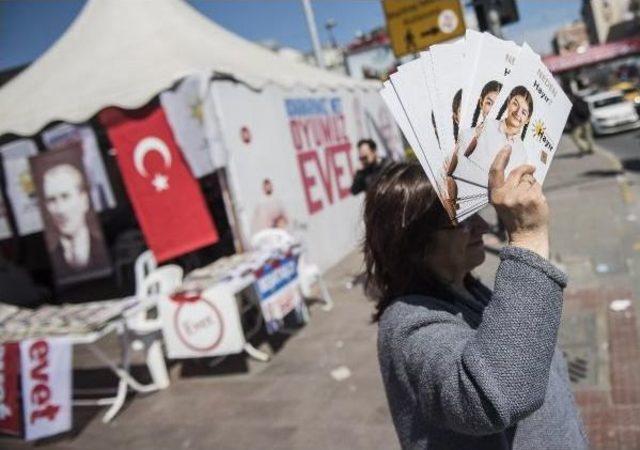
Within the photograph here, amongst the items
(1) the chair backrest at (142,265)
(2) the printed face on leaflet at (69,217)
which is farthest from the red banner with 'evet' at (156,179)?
(2) the printed face on leaflet at (69,217)

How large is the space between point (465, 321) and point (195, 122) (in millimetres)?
5795

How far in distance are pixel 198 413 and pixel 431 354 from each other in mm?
4016

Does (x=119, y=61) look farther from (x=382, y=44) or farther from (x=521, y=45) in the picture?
(x=382, y=44)

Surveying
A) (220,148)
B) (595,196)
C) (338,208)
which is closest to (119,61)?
(220,148)

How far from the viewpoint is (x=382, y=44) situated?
1374 inches

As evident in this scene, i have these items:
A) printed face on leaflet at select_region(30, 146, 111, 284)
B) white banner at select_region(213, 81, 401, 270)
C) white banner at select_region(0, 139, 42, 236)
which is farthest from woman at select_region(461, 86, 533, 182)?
white banner at select_region(0, 139, 42, 236)

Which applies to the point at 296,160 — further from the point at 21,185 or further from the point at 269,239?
the point at 21,185

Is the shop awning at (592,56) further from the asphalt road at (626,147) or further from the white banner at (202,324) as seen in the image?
the white banner at (202,324)

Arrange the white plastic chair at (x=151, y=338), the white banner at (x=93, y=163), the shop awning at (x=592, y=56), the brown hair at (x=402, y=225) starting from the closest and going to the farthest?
the brown hair at (x=402, y=225) → the white plastic chair at (x=151, y=338) → the white banner at (x=93, y=163) → the shop awning at (x=592, y=56)

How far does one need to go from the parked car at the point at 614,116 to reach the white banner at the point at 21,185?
17.5 meters

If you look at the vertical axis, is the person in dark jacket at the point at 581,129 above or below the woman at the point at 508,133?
below

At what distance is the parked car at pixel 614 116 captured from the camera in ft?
62.4

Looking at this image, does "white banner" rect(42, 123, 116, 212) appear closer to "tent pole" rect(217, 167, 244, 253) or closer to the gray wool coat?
"tent pole" rect(217, 167, 244, 253)

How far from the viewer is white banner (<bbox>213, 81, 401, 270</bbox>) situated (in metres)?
7.12
